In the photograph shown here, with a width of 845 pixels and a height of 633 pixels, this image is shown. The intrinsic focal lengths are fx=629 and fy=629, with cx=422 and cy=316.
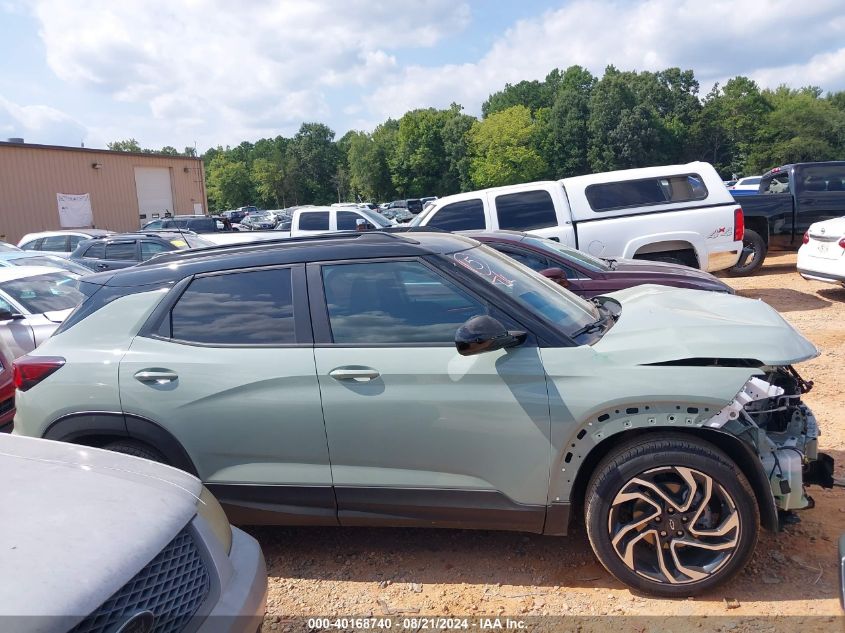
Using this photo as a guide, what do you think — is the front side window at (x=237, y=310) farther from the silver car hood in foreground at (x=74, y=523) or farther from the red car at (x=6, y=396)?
the red car at (x=6, y=396)

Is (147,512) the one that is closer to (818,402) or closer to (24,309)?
(818,402)

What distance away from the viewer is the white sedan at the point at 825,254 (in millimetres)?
8773

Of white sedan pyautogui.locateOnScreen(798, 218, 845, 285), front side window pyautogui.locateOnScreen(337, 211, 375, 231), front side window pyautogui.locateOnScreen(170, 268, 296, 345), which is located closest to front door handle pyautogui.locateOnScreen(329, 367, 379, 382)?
front side window pyautogui.locateOnScreen(170, 268, 296, 345)

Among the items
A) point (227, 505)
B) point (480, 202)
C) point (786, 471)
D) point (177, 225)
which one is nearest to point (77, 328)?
point (227, 505)

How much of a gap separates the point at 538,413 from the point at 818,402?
3514 millimetres

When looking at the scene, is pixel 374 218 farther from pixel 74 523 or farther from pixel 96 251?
pixel 74 523

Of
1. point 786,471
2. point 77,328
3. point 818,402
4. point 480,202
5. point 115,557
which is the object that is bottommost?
point 818,402

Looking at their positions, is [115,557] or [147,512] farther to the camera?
[147,512]

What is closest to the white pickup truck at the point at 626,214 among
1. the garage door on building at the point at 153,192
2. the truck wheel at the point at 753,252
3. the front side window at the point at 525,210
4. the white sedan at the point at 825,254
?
the front side window at the point at 525,210

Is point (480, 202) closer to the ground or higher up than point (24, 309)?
higher up

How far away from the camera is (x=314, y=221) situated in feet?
52.1

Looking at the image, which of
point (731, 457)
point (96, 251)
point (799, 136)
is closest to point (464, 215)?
point (731, 457)

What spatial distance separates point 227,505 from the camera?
3367 millimetres

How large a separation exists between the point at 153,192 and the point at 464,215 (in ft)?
97.5
